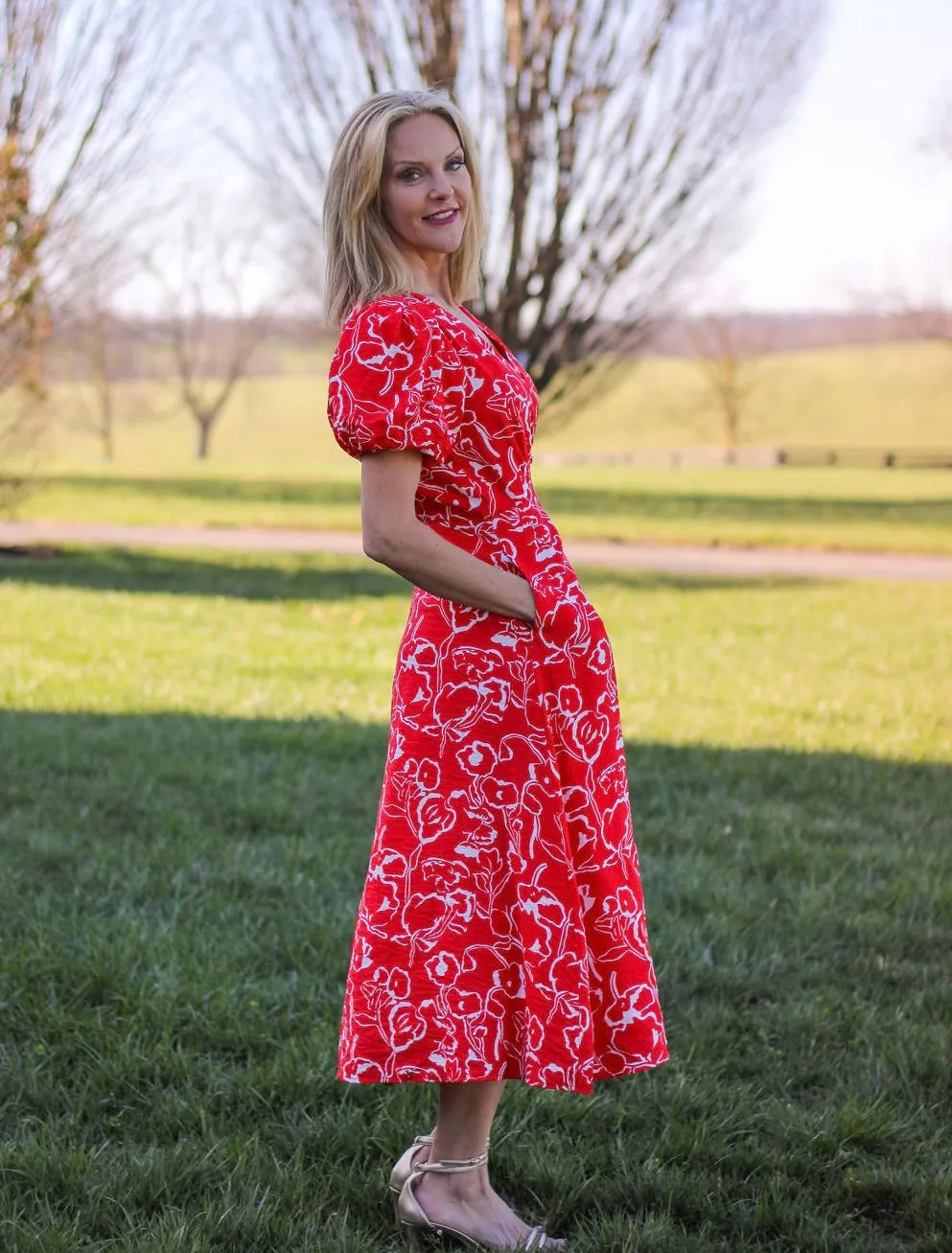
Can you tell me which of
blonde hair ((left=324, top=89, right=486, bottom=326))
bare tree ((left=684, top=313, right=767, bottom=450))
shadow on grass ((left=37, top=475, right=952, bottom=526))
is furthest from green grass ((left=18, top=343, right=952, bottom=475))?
blonde hair ((left=324, top=89, right=486, bottom=326))

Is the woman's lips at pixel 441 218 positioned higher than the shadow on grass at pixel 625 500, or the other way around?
the woman's lips at pixel 441 218

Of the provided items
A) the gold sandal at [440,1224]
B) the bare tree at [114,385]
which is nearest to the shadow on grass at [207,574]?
the gold sandal at [440,1224]

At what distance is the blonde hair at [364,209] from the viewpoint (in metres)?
2.36

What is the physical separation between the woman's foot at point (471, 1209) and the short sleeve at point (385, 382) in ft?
4.43

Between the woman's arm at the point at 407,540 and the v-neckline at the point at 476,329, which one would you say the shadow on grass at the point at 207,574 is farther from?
the woman's arm at the point at 407,540

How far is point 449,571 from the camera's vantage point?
2.32 meters

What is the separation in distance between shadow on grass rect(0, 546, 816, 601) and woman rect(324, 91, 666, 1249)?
367 inches

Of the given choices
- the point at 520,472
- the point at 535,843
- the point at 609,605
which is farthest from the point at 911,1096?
the point at 609,605

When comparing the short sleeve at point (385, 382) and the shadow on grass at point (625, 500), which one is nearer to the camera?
the short sleeve at point (385, 382)

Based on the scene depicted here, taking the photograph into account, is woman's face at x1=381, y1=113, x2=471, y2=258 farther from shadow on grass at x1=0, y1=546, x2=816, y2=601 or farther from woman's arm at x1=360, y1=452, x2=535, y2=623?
shadow on grass at x1=0, y1=546, x2=816, y2=601

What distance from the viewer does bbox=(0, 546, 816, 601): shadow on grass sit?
12.2m

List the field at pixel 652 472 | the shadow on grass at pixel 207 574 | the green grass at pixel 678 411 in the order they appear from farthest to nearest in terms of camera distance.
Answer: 1. the green grass at pixel 678 411
2. the field at pixel 652 472
3. the shadow on grass at pixel 207 574

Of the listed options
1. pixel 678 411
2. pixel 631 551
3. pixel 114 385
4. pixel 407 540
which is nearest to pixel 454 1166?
pixel 407 540

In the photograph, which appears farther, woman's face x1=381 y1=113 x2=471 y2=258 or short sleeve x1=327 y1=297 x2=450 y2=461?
woman's face x1=381 y1=113 x2=471 y2=258
